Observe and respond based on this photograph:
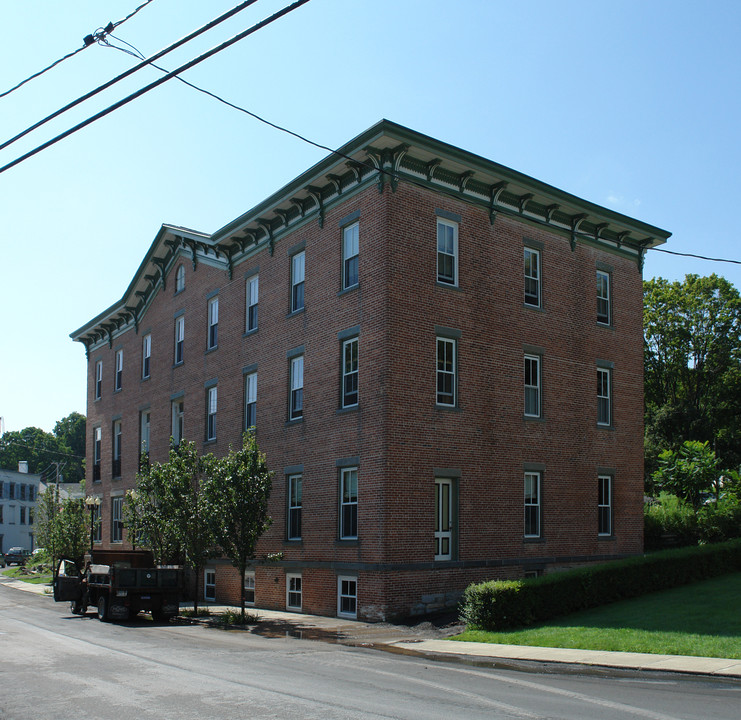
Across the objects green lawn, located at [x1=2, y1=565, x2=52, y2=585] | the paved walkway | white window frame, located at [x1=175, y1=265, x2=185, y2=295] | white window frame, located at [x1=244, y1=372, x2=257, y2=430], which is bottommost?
green lawn, located at [x1=2, y1=565, x2=52, y2=585]

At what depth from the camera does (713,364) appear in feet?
177

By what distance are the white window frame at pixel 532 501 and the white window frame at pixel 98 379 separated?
88.8 feet

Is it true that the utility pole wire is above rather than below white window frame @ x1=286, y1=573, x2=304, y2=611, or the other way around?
above

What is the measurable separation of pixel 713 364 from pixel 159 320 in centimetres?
3578

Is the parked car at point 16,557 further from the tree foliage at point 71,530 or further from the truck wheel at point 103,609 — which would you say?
the truck wheel at point 103,609

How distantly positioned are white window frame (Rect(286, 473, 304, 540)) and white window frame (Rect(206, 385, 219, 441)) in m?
6.44

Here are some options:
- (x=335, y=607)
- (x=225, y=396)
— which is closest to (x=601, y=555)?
(x=335, y=607)

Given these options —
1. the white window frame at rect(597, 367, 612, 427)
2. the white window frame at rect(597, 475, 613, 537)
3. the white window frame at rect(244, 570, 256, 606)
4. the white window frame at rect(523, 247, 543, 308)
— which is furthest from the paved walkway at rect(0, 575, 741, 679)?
the white window frame at rect(597, 367, 612, 427)

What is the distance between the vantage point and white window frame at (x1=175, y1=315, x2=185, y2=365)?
3528 cm

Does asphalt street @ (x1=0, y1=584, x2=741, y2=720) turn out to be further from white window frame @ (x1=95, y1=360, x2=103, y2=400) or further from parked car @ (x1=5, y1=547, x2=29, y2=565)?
parked car @ (x1=5, y1=547, x2=29, y2=565)

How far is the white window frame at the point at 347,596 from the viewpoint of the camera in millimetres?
22781

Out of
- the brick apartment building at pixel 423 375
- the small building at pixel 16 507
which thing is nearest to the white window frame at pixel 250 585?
the brick apartment building at pixel 423 375

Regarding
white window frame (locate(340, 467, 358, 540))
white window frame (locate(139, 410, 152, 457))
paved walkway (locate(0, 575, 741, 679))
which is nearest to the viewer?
paved walkway (locate(0, 575, 741, 679))

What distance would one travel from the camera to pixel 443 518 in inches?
918
